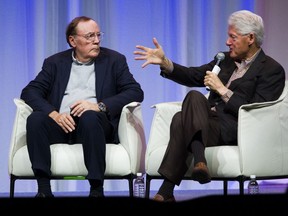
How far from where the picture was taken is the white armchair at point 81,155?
3.59 meters

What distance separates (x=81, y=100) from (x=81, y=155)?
1.14ft

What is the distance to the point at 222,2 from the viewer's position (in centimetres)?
564

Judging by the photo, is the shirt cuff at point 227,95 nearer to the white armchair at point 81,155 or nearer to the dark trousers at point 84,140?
the white armchair at point 81,155

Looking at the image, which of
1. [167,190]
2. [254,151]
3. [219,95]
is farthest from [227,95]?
[167,190]

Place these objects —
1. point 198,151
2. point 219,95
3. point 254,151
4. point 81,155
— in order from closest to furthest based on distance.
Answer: point 198,151, point 254,151, point 81,155, point 219,95

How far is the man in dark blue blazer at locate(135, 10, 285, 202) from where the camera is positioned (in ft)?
11.1

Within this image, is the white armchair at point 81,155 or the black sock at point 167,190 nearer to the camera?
the black sock at point 167,190

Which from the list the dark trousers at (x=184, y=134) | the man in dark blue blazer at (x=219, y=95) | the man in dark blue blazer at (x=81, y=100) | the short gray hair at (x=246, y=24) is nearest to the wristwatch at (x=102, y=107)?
the man in dark blue blazer at (x=81, y=100)

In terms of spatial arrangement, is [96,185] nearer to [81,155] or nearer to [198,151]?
[81,155]

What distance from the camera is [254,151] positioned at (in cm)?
348

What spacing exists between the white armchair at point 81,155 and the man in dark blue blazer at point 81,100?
0.06m

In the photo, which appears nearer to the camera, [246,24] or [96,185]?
[96,185]

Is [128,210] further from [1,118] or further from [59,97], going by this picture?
[1,118]

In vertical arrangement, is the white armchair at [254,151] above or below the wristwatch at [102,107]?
below
